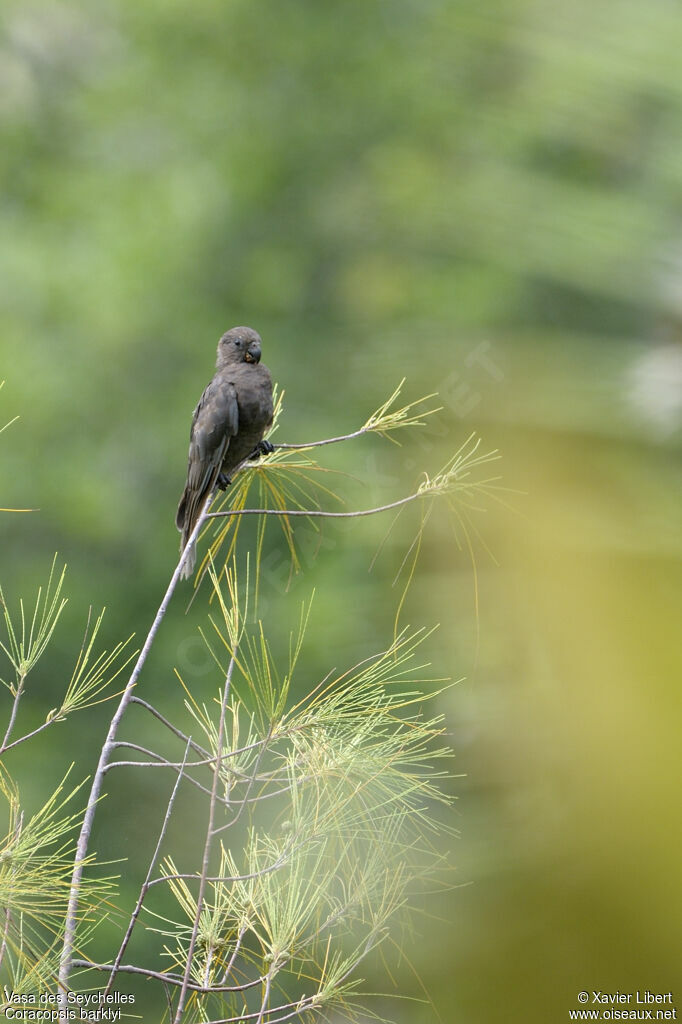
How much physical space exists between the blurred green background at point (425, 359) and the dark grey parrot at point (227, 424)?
177 mm

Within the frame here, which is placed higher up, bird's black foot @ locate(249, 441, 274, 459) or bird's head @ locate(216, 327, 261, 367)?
bird's head @ locate(216, 327, 261, 367)

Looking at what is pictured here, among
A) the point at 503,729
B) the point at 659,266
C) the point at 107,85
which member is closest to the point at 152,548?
the point at 107,85

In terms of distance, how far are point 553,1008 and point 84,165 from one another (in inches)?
156

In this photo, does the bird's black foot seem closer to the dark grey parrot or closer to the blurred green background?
the dark grey parrot

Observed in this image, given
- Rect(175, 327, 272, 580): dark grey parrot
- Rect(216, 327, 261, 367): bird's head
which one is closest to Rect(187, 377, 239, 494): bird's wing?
Rect(175, 327, 272, 580): dark grey parrot

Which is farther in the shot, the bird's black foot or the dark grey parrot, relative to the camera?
the bird's black foot

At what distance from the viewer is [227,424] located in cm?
155

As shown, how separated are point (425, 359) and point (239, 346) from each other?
1100 millimetres

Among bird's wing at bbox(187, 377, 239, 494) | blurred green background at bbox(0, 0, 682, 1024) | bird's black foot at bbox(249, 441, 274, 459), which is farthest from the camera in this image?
bird's black foot at bbox(249, 441, 274, 459)

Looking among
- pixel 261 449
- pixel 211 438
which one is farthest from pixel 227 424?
pixel 261 449

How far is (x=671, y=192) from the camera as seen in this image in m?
0.47

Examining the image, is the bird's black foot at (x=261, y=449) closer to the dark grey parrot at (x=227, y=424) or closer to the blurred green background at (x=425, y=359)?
the dark grey parrot at (x=227, y=424)

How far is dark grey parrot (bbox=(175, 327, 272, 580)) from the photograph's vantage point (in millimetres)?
1528

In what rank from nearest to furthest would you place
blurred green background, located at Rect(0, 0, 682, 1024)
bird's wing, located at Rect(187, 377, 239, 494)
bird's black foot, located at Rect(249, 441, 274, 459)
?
blurred green background, located at Rect(0, 0, 682, 1024) → bird's wing, located at Rect(187, 377, 239, 494) → bird's black foot, located at Rect(249, 441, 274, 459)
